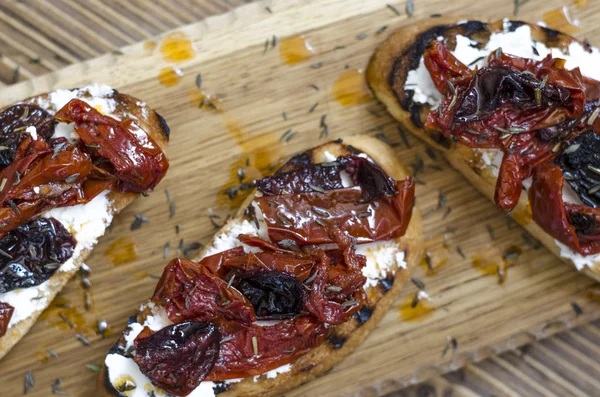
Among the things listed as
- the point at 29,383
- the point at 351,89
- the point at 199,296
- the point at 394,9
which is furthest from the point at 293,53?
the point at 29,383

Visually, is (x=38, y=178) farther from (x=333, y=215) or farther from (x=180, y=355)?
(x=333, y=215)

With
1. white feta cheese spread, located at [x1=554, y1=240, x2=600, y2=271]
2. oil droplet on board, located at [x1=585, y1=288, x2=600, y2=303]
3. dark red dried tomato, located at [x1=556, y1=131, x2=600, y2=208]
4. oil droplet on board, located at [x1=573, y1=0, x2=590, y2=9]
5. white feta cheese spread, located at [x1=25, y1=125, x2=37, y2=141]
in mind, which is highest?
oil droplet on board, located at [x1=573, y1=0, x2=590, y2=9]

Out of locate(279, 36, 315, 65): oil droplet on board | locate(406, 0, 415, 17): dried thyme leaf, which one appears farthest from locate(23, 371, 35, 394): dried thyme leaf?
locate(406, 0, 415, 17): dried thyme leaf

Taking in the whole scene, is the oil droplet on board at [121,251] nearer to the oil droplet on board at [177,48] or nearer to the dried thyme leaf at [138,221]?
the dried thyme leaf at [138,221]

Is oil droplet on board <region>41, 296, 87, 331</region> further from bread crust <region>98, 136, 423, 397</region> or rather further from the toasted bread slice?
bread crust <region>98, 136, 423, 397</region>

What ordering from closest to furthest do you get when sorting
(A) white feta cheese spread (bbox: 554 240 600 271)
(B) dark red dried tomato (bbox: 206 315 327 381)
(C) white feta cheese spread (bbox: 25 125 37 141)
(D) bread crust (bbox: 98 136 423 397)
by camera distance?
(B) dark red dried tomato (bbox: 206 315 327 381)
(C) white feta cheese spread (bbox: 25 125 37 141)
(D) bread crust (bbox: 98 136 423 397)
(A) white feta cheese spread (bbox: 554 240 600 271)

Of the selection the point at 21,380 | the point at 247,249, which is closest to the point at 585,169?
the point at 247,249
